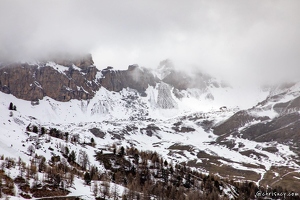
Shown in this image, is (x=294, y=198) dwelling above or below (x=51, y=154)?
below

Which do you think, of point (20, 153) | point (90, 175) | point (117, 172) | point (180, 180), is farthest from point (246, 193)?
point (20, 153)

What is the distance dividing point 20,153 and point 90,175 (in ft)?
109

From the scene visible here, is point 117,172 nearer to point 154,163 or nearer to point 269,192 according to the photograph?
point 154,163

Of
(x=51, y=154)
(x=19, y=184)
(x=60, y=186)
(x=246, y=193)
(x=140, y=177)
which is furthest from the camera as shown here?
(x=246, y=193)

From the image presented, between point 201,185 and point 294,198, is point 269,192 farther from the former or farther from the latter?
point 201,185

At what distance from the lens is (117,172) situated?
166500mm

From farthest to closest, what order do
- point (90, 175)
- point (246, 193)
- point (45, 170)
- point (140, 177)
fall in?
point (246, 193) → point (140, 177) → point (90, 175) → point (45, 170)

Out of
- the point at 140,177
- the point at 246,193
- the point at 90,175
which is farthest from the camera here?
the point at 246,193

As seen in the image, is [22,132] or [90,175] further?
[22,132]

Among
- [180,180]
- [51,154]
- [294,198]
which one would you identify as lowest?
[294,198]

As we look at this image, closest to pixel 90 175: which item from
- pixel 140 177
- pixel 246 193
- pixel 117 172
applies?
pixel 117 172

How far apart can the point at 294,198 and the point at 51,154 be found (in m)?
147

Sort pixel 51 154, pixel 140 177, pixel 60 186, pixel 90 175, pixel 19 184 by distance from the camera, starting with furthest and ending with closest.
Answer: pixel 140 177
pixel 51 154
pixel 90 175
pixel 60 186
pixel 19 184

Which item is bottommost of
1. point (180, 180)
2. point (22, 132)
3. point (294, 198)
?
point (294, 198)
